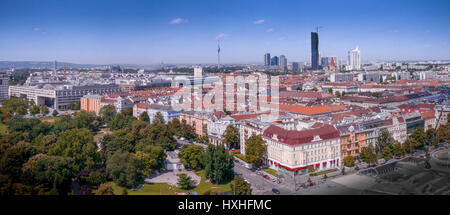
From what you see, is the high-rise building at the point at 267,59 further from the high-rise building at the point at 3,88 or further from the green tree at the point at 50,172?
the green tree at the point at 50,172

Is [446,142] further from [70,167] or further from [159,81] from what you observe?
[159,81]

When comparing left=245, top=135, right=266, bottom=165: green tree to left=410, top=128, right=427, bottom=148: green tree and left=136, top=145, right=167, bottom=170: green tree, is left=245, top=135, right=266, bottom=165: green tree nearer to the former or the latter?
left=136, top=145, right=167, bottom=170: green tree

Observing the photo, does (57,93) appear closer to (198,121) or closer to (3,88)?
(3,88)

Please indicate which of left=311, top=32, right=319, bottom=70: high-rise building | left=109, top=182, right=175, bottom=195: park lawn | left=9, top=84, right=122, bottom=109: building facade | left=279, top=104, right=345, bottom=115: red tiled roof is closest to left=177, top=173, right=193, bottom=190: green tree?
left=109, top=182, right=175, bottom=195: park lawn

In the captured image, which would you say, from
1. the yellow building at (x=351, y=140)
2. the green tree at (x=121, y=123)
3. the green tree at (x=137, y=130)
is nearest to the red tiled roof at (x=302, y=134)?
the yellow building at (x=351, y=140)

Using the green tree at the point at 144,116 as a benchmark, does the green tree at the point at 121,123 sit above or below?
below
